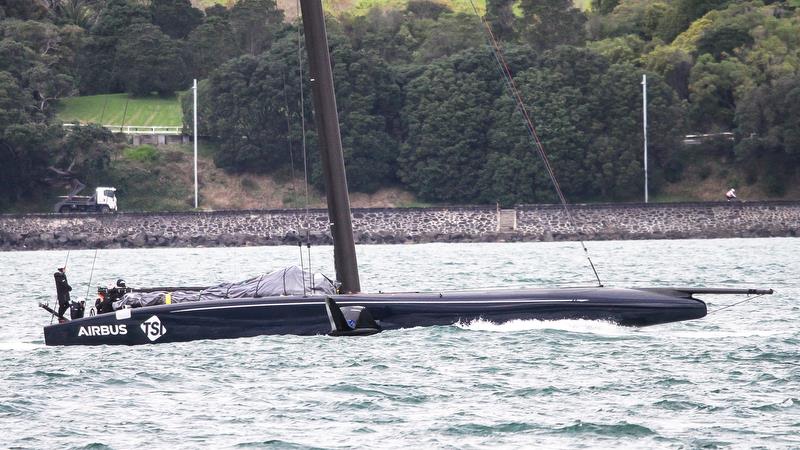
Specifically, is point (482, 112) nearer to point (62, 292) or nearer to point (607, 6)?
point (607, 6)

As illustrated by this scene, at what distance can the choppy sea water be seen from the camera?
1598 cm

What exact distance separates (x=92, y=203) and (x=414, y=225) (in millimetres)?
17218

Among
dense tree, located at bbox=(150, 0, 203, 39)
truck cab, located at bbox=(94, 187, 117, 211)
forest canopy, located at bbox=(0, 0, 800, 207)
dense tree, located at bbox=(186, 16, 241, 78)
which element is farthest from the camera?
dense tree, located at bbox=(150, 0, 203, 39)

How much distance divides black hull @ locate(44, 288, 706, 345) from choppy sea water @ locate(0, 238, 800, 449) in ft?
0.76

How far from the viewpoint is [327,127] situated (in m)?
23.9

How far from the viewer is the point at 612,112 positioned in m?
79.1

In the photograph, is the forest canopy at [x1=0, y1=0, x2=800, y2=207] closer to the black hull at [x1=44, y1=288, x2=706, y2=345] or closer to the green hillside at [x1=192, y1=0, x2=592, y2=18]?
the black hull at [x1=44, y1=288, x2=706, y2=345]

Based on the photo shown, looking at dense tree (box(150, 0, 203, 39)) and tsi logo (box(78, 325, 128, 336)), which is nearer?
tsi logo (box(78, 325, 128, 336))

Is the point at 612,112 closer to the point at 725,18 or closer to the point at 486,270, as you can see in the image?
the point at 725,18

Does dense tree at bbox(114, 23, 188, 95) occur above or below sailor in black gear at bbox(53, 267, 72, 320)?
above

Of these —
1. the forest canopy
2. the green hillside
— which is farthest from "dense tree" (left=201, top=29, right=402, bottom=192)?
the green hillside

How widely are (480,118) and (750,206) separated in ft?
50.2

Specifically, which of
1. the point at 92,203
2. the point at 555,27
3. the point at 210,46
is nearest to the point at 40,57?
the point at 210,46

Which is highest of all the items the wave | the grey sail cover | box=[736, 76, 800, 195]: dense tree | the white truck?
box=[736, 76, 800, 195]: dense tree
